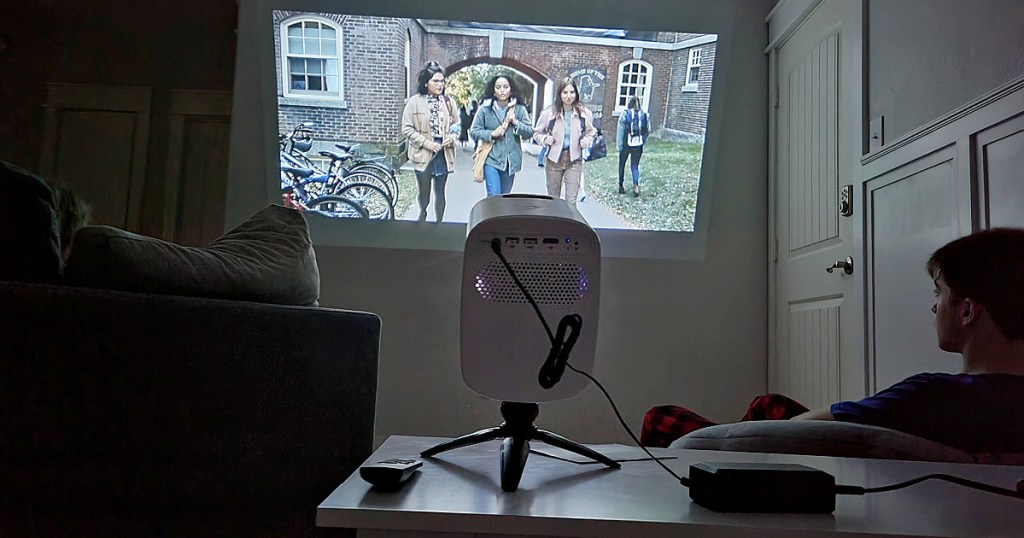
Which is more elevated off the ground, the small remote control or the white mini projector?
the white mini projector

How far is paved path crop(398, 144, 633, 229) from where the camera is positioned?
3.58 metres

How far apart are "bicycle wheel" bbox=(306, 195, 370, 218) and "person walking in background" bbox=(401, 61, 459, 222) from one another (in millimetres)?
304

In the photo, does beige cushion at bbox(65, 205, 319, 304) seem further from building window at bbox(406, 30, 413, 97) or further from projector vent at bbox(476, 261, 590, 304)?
building window at bbox(406, 30, 413, 97)

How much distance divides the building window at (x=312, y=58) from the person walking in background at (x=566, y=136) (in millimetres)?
995

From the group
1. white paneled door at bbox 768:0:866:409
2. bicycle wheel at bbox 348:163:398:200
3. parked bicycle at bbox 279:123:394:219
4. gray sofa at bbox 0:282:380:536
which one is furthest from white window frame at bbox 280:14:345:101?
gray sofa at bbox 0:282:380:536

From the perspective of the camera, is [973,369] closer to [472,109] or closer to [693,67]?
[693,67]

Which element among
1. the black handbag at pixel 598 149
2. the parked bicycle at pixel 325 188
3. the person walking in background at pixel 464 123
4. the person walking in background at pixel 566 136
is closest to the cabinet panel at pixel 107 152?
the parked bicycle at pixel 325 188

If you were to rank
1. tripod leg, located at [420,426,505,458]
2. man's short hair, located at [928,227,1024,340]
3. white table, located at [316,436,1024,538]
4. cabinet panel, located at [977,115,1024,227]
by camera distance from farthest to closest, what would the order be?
cabinet panel, located at [977,115,1024,227] < man's short hair, located at [928,227,1024,340] < tripod leg, located at [420,426,505,458] < white table, located at [316,436,1024,538]

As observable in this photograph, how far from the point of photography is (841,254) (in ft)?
9.32

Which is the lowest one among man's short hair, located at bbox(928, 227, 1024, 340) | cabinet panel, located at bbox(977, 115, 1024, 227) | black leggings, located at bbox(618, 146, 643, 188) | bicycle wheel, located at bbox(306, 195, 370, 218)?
man's short hair, located at bbox(928, 227, 1024, 340)

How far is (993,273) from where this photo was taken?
5.36ft

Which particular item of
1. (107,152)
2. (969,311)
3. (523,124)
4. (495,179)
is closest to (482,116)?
(523,124)

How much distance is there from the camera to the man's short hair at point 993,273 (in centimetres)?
160

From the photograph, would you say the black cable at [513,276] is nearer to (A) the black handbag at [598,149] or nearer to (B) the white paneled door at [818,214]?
(B) the white paneled door at [818,214]
